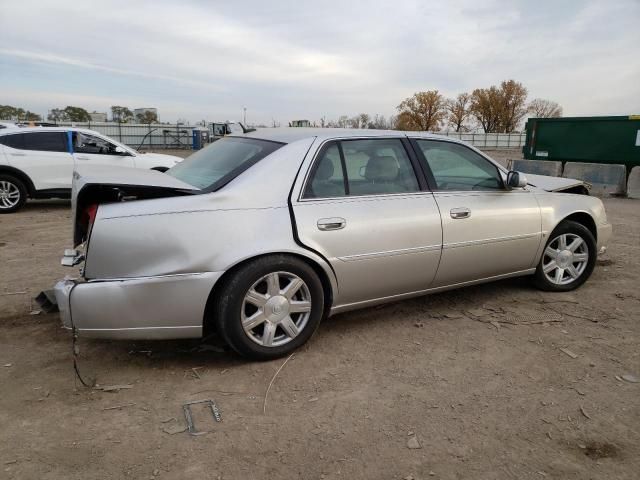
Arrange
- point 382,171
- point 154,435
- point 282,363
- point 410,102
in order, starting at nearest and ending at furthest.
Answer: point 154,435 < point 282,363 < point 382,171 < point 410,102

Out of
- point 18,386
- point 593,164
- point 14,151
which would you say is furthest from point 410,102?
point 18,386

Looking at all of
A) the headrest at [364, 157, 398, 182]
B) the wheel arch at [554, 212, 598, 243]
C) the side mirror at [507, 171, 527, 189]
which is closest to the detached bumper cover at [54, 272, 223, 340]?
the headrest at [364, 157, 398, 182]

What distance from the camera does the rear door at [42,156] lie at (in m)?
8.80

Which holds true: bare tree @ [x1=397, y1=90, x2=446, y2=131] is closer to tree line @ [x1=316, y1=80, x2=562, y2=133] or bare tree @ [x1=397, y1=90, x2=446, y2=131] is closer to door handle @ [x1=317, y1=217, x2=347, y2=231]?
tree line @ [x1=316, y1=80, x2=562, y2=133]

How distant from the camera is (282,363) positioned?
320 centimetres

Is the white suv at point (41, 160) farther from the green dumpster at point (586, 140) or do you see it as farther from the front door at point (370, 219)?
the green dumpster at point (586, 140)

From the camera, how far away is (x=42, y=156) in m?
8.98

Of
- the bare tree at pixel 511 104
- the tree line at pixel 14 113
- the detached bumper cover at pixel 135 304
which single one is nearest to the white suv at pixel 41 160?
the detached bumper cover at pixel 135 304

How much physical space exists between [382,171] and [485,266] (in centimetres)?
121

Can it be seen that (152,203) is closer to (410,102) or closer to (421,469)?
(421,469)

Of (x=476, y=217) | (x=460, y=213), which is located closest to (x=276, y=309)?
(x=460, y=213)

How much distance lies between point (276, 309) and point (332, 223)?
2.18ft

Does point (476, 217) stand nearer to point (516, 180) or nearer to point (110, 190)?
point (516, 180)

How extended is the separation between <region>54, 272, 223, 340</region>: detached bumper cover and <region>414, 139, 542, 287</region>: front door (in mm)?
1844
